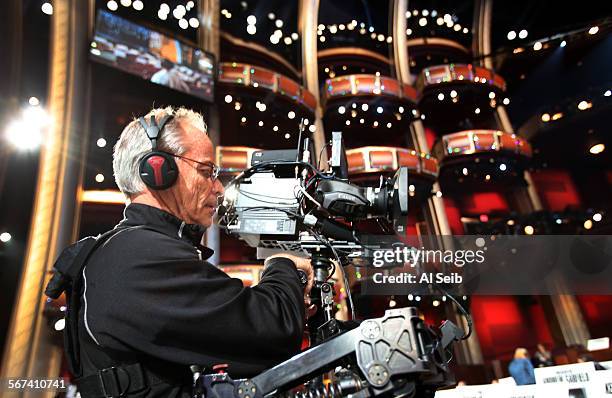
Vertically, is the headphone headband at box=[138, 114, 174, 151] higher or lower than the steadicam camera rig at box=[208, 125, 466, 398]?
higher

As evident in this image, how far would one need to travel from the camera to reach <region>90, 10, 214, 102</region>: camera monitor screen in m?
4.42

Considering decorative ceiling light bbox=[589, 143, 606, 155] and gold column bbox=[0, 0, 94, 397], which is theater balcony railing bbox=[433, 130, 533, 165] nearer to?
decorative ceiling light bbox=[589, 143, 606, 155]

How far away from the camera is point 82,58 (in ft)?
13.7

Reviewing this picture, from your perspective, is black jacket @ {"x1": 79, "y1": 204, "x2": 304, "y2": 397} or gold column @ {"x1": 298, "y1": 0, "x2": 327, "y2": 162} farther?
gold column @ {"x1": 298, "y1": 0, "x2": 327, "y2": 162}

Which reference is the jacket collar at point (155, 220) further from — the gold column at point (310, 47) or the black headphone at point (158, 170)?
the gold column at point (310, 47)

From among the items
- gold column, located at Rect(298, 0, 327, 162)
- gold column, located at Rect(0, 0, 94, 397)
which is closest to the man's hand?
gold column, located at Rect(0, 0, 94, 397)

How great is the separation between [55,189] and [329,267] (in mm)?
3182

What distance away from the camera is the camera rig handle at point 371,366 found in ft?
2.51

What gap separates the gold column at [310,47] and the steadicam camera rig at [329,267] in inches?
236

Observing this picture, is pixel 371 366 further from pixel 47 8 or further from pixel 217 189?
pixel 47 8

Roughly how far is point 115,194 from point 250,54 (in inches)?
226

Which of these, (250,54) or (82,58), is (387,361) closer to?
(82,58)

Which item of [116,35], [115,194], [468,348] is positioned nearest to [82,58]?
[116,35]

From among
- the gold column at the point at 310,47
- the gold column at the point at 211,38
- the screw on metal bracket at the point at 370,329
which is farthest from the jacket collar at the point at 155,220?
the gold column at the point at 310,47
